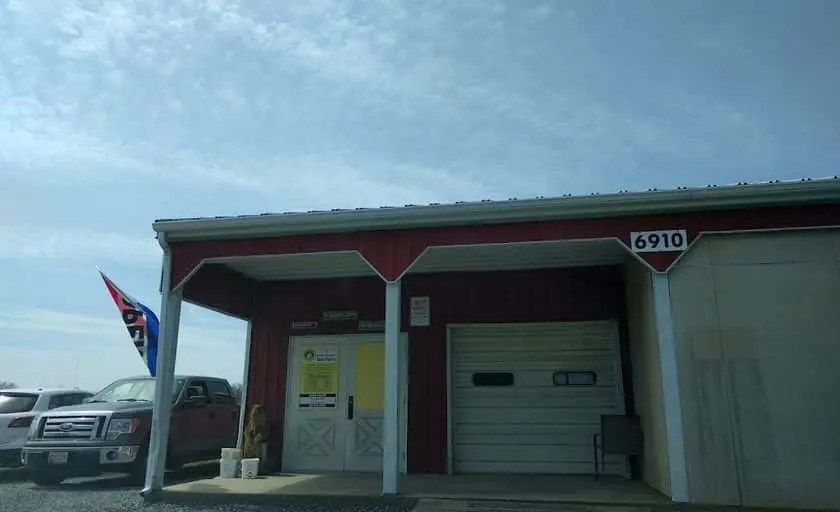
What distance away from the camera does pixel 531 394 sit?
10172 millimetres

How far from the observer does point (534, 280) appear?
10.3 meters

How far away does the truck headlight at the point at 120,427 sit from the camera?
9.45 meters

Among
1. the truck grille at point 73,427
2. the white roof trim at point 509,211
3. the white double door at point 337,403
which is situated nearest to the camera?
the white roof trim at point 509,211

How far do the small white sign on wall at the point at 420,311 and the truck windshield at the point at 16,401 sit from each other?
6.81 meters

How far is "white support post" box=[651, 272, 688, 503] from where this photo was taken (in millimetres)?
6770

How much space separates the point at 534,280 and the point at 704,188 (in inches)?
142

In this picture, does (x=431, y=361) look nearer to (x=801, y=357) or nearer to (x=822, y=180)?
(x=801, y=357)

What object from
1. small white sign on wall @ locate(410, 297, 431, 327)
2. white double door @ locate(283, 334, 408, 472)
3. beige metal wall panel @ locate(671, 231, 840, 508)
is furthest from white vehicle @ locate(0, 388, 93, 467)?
beige metal wall panel @ locate(671, 231, 840, 508)

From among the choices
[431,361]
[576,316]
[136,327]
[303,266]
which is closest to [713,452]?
[576,316]

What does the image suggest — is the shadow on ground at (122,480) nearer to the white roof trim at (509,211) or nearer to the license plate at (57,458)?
the license plate at (57,458)

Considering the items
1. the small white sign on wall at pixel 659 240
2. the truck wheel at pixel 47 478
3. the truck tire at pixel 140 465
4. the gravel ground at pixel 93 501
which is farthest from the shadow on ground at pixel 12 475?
the small white sign on wall at pixel 659 240

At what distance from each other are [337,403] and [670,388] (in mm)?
5514

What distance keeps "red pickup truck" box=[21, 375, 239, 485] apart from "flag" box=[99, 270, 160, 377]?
3.60 m

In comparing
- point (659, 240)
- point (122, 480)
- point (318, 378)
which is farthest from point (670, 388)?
point (122, 480)
